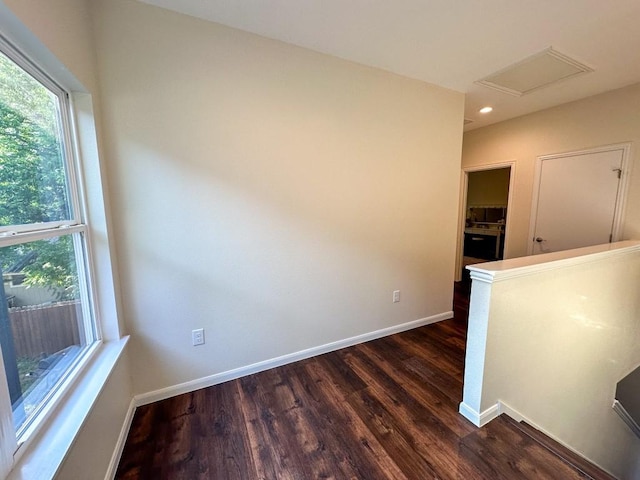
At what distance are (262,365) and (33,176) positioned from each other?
1.83 metres

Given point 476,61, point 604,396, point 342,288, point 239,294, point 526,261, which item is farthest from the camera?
point 604,396

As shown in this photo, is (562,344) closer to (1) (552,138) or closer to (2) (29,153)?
(1) (552,138)

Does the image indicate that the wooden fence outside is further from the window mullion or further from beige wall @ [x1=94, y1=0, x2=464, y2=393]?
beige wall @ [x1=94, y1=0, x2=464, y2=393]

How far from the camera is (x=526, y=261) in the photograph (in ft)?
5.58

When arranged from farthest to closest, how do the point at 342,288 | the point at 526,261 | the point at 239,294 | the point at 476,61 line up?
the point at 342,288 → the point at 476,61 → the point at 239,294 → the point at 526,261

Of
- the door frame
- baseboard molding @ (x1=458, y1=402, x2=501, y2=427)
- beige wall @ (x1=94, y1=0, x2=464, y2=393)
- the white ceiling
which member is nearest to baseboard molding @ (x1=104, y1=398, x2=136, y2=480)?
beige wall @ (x1=94, y1=0, x2=464, y2=393)

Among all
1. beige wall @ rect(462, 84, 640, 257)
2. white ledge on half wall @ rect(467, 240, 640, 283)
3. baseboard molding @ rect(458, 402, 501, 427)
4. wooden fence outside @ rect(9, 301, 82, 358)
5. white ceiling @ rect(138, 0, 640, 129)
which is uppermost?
white ceiling @ rect(138, 0, 640, 129)

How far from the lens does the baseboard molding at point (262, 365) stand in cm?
181

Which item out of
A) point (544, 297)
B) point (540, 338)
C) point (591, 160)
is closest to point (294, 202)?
point (544, 297)

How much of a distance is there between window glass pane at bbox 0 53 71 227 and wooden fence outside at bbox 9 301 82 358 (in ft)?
1.19

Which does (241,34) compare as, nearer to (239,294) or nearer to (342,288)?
(239,294)

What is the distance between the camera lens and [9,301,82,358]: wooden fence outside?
0.96 metres

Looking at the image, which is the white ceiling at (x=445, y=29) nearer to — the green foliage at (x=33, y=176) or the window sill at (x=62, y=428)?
the green foliage at (x=33, y=176)

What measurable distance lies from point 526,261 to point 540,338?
0.60 metres
